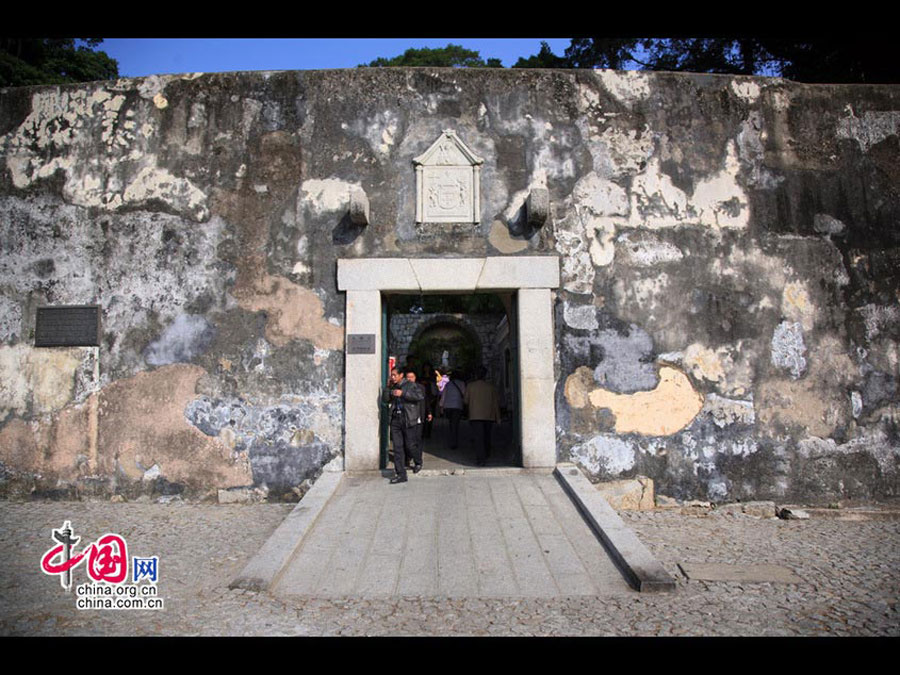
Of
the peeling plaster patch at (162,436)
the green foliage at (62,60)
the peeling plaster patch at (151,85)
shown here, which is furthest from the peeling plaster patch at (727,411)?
the green foliage at (62,60)

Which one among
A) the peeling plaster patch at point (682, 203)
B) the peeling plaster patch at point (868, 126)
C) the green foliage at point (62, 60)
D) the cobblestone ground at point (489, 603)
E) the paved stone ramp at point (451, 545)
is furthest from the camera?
the green foliage at point (62, 60)

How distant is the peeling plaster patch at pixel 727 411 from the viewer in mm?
6258

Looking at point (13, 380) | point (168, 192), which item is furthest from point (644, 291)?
point (13, 380)

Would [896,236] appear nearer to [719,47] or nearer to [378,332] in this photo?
[378,332]

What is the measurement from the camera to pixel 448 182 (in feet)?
21.4

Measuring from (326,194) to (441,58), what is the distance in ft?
64.4

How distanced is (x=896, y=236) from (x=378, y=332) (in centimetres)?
573

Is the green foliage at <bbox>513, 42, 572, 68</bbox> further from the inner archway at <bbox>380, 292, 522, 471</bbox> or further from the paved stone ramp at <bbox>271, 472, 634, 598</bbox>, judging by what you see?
the paved stone ramp at <bbox>271, 472, 634, 598</bbox>

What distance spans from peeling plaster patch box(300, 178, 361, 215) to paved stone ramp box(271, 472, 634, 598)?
2914 millimetres

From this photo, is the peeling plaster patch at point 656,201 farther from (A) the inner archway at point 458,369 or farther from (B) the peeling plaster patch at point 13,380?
(B) the peeling plaster patch at point 13,380

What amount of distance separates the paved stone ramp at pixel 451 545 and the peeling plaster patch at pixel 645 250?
2.50 meters

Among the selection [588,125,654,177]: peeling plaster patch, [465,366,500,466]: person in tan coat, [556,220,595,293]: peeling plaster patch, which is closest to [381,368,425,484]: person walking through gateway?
[465,366,500,466]: person in tan coat

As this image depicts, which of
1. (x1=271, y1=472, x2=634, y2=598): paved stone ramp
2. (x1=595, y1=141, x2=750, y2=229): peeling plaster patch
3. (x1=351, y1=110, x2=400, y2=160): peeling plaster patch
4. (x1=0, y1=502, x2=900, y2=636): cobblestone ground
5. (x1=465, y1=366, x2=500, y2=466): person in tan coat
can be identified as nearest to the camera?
(x1=0, y1=502, x2=900, y2=636): cobblestone ground

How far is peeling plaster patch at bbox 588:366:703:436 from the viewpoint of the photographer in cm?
623
